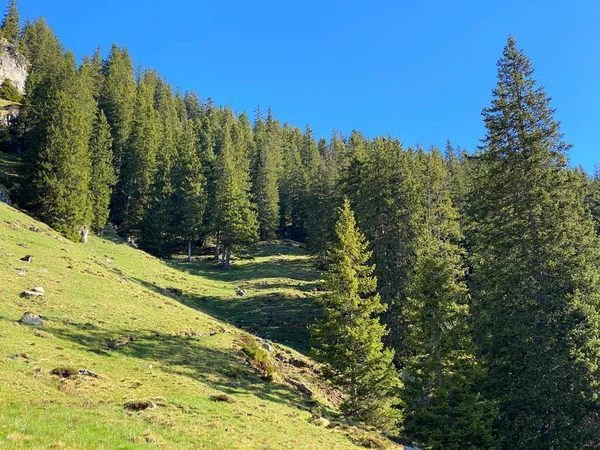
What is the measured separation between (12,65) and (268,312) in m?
97.4

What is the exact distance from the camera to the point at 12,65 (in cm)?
9688

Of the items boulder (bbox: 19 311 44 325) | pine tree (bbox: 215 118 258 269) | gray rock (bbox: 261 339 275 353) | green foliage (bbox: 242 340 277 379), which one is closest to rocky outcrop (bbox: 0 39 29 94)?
pine tree (bbox: 215 118 258 269)

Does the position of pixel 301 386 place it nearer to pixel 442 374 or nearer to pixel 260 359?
pixel 260 359

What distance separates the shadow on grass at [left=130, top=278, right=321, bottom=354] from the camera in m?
40.6

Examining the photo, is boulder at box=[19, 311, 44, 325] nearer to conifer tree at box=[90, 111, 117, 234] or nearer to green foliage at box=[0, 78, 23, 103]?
conifer tree at box=[90, 111, 117, 234]

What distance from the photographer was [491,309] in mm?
25250

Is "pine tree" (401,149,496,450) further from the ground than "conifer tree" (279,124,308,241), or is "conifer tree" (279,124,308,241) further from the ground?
"conifer tree" (279,124,308,241)

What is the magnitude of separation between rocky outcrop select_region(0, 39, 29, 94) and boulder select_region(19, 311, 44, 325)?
9838cm

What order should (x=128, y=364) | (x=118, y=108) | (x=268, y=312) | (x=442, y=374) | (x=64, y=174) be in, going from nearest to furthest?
(x=128, y=364), (x=442, y=374), (x=268, y=312), (x=64, y=174), (x=118, y=108)

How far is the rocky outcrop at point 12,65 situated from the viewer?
9437cm

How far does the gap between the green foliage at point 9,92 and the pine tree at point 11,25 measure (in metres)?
18.2

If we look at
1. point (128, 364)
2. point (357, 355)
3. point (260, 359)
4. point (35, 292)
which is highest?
point (35, 292)

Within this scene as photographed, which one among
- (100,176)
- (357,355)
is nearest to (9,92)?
(100,176)

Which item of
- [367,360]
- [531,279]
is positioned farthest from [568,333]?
[367,360]
